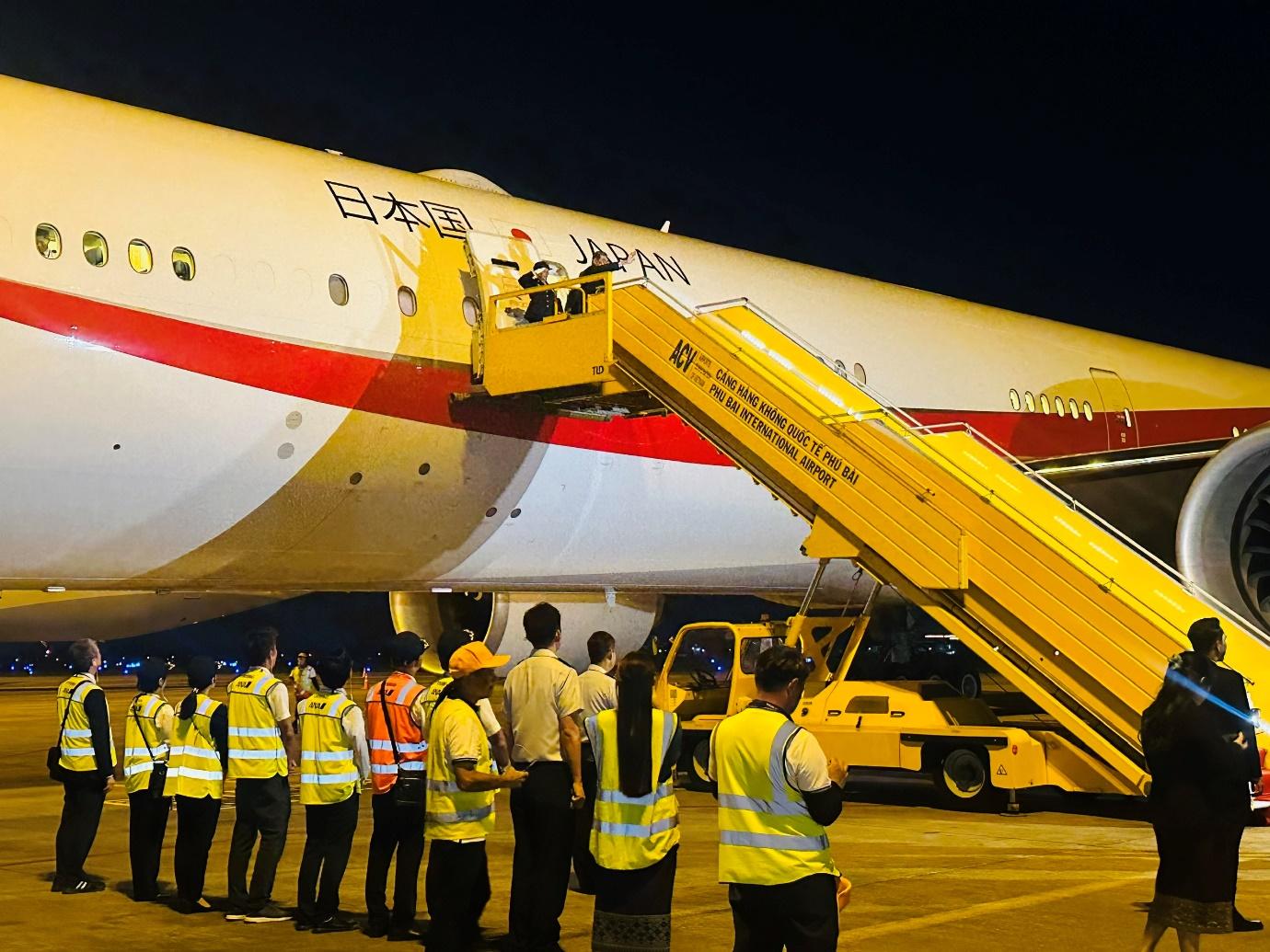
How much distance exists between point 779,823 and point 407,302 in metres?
7.67

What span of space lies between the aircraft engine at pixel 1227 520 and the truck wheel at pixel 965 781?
2858 mm

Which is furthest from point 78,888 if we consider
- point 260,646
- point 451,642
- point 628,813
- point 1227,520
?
point 1227,520

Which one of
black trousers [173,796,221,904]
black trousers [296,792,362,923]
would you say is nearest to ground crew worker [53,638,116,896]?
black trousers [173,796,221,904]

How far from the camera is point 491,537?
12.9 m

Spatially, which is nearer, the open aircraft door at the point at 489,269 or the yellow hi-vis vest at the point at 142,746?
the yellow hi-vis vest at the point at 142,746

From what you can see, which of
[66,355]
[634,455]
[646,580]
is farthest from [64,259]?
[646,580]

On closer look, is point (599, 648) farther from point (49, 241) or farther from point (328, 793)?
point (49, 241)

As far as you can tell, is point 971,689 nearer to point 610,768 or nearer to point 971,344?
point 971,344

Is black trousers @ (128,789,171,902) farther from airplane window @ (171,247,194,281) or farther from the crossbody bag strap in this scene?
airplane window @ (171,247,194,281)

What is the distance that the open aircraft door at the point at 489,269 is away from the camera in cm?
1243

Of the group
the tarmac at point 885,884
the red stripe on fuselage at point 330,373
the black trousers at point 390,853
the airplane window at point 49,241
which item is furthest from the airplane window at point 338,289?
the black trousers at point 390,853

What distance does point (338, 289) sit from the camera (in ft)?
37.7

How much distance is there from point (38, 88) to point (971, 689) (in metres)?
13.7

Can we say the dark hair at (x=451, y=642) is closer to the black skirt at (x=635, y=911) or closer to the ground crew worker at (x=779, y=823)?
the black skirt at (x=635, y=911)
